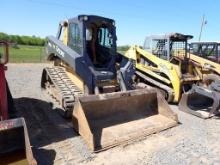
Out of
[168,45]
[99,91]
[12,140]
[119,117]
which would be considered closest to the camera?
[12,140]

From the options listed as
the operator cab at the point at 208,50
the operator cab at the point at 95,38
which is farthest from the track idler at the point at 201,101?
the operator cab at the point at 208,50

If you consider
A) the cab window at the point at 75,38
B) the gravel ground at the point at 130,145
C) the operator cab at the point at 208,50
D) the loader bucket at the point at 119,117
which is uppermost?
the cab window at the point at 75,38

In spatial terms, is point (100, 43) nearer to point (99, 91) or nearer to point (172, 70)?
point (99, 91)

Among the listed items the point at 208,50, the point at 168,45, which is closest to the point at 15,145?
the point at 168,45

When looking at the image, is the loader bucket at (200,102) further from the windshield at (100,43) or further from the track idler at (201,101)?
the windshield at (100,43)

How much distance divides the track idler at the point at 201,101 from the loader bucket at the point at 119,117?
4.54ft

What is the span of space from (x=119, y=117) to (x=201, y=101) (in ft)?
11.5

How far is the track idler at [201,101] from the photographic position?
7254 millimetres

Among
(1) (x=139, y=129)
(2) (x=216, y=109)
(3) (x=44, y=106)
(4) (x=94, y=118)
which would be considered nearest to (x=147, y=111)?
(1) (x=139, y=129)

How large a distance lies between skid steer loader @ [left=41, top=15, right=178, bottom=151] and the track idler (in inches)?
54.5

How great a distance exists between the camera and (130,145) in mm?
5066

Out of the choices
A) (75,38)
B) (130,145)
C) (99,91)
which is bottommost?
(130,145)

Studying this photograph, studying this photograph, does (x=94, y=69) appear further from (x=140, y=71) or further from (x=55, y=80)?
(x=140, y=71)

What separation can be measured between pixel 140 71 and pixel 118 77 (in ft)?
8.57
